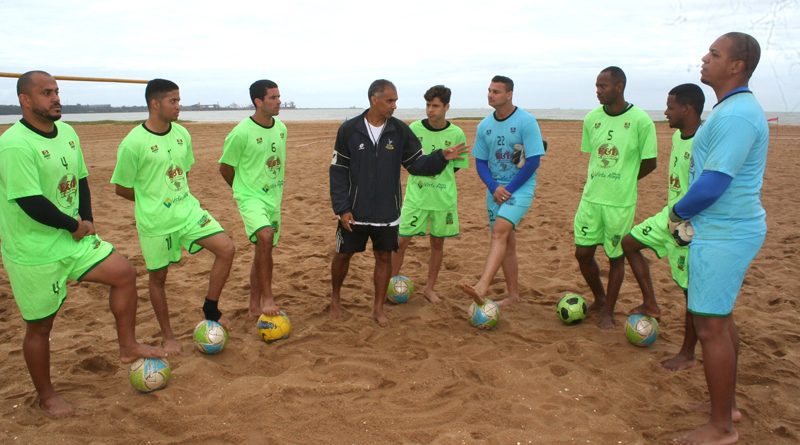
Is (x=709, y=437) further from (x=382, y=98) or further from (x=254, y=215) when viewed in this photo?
(x=254, y=215)

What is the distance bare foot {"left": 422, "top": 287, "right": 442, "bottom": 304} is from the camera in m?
6.39

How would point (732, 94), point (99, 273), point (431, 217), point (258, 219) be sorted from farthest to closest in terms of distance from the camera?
point (431, 217) < point (258, 219) < point (99, 273) < point (732, 94)

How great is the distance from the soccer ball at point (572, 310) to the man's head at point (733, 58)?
8.81 feet

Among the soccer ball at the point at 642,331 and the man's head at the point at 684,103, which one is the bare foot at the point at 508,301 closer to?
the soccer ball at the point at 642,331

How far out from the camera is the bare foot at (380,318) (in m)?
5.73

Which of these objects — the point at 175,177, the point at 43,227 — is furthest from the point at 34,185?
the point at 175,177

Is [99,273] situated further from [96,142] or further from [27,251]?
[96,142]

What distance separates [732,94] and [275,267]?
18.6 feet

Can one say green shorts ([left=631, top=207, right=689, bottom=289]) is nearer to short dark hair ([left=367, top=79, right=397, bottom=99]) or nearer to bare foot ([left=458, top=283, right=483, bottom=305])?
bare foot ([left=458, top=283, right=483, bottom=305])

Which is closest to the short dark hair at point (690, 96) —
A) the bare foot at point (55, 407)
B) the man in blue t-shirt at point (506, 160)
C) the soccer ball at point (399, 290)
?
the man in blue t-shirt at point (506, 160)

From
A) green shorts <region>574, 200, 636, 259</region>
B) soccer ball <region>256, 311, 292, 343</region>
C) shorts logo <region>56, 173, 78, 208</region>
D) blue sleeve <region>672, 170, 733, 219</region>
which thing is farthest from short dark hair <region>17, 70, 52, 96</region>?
green shorts <region>574, 200, 636, 259</region>

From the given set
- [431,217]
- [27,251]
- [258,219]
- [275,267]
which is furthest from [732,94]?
[275,267]

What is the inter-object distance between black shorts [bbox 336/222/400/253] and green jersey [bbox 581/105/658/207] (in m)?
2.02

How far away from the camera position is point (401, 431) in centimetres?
377
